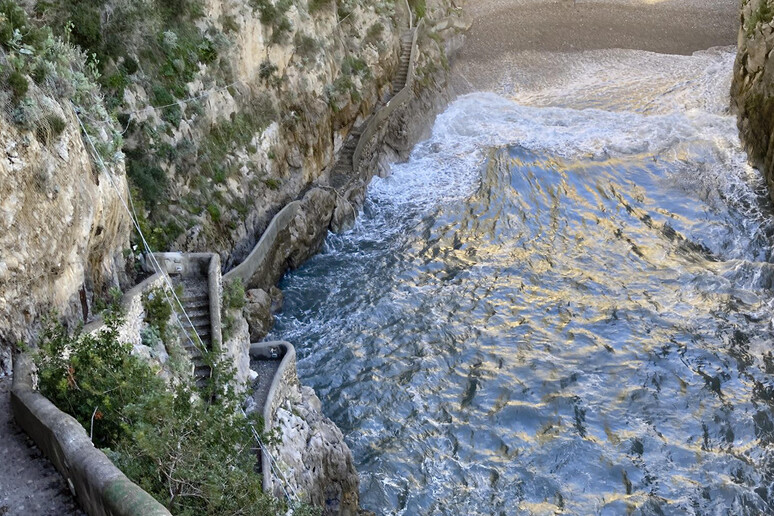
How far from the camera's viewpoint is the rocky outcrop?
701 inches

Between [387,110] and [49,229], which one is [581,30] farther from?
[49,229]

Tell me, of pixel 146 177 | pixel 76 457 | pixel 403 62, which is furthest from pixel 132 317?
pixel 403 62

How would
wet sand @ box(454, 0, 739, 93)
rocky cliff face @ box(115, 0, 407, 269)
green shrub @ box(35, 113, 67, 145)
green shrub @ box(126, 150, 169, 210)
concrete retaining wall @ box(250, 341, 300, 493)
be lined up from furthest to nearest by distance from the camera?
wet sand @ box(454, 0, 739, 93) < rocky cliff face @ box(115, 0, 407, 269) < green shrub @ box(126, 150, 169, 210) < concrete retaining wall @ box(250, 341, 300, 493) < green shrub @ box(35, 113, 67, 145)

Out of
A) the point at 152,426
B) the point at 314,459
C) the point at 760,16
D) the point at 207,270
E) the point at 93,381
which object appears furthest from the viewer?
the point at 760,16

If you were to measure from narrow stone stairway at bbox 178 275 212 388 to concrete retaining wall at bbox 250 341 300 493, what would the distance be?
169cm

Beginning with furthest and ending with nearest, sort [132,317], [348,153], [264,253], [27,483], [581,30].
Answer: [581,30] < [348,153] < [264,253] < [132,317] < [27,483]

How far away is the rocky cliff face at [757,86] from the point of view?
3594 centimetres

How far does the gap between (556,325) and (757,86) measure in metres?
20.6


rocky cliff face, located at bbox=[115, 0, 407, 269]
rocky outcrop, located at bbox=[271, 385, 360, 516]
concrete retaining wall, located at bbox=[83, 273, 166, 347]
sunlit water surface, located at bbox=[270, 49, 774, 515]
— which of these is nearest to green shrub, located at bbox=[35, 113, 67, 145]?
concrete retaining wall, located at bbox=[83, 273, 166, 347]

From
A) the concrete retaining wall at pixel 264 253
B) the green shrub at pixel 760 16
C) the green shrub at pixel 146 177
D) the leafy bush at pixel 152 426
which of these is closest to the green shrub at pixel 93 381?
the leafy bush at pixel 152 426

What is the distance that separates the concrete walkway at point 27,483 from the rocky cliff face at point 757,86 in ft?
108

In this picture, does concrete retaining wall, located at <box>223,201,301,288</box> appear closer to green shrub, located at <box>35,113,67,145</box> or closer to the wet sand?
green shrub, located at <box>35,113,67,145</box>

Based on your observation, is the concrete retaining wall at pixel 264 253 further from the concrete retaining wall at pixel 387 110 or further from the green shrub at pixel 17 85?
the green shrub at pixel 17 85

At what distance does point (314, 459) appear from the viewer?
1859 cm
